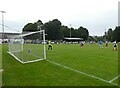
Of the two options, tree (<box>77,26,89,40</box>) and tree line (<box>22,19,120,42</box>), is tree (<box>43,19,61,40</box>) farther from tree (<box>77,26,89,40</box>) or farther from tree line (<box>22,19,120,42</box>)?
tree (<box>77,26,89,40</box>)

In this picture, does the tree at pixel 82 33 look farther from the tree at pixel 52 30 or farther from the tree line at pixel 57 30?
the tree at pixel 52 30

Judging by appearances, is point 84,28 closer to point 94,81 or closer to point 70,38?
point 70,38

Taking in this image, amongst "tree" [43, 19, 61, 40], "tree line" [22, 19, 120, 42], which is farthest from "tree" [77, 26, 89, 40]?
"tree" [43, 19, 61, 40]

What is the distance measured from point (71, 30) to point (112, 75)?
126 metres

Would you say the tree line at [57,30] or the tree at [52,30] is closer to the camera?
the tree at [52,30]

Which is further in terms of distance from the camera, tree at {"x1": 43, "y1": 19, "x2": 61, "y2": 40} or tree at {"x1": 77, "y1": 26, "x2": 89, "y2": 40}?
tree at {"x1": 77, "y1": 26, "x2": 89, "y2": 40}

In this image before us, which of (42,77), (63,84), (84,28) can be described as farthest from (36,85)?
(84,28)

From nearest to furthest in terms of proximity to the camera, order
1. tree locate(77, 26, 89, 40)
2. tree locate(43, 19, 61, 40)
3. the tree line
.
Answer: tree locate(43, 19, 61, 40) → the tree line → tree locate(77, 26, 89, 40)

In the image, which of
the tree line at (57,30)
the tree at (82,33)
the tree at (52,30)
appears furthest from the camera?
the tree at (82,33)

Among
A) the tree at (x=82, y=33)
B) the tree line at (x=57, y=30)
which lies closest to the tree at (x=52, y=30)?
the tree line at (x=57, y=30)

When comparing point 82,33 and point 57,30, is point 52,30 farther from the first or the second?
point 82,33

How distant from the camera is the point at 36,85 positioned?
10.2 m

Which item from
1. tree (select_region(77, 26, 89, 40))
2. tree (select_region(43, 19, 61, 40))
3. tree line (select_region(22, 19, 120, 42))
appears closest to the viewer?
tree (select_region(43, 19, 61, 40))

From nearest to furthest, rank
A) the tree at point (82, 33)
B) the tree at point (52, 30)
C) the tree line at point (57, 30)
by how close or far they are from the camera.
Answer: the tree at point (52, 30), the tree line at point (57, 30), the tree at point (82, 33)
